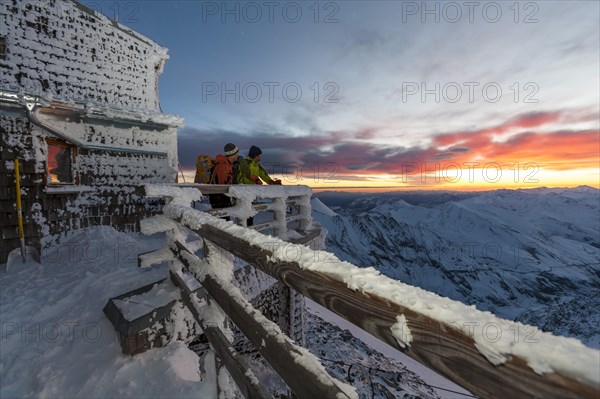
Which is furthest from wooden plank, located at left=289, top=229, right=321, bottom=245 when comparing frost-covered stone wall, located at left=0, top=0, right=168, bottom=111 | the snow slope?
frost-covered stone wall, located at left=0, top=0, right=168, bottom=111

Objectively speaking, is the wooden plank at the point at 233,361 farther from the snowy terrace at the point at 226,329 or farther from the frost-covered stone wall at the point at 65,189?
the frost-covered stone wall at the point at 65,189

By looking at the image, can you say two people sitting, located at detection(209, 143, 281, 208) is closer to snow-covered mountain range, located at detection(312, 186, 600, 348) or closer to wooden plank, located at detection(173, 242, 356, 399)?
wooden plank, located at detection(173, 242, 356, 399)

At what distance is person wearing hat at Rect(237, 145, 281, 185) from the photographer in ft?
21.8

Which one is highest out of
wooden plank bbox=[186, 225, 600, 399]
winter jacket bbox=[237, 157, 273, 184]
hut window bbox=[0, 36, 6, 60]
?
hut window bbox=[0, 36, 6, 60]

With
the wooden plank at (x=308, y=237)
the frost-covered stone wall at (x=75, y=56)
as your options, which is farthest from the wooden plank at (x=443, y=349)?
the frost-covered stone wall at (x=75, y=56)

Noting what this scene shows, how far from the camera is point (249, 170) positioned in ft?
21.8

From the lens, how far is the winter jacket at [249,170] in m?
6.65

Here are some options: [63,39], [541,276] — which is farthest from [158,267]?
[541,276]

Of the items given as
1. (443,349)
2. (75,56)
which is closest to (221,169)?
(75,56)

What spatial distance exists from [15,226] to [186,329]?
22.2 feet

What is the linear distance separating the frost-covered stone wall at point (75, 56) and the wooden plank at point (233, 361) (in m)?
7.63

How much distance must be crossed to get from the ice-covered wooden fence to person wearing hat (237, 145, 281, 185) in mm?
5372

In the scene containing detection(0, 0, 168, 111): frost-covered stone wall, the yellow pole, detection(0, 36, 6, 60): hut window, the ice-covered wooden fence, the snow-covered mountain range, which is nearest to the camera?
the ice-covered wooden fence

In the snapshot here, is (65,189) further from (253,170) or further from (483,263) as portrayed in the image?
(483,263)
